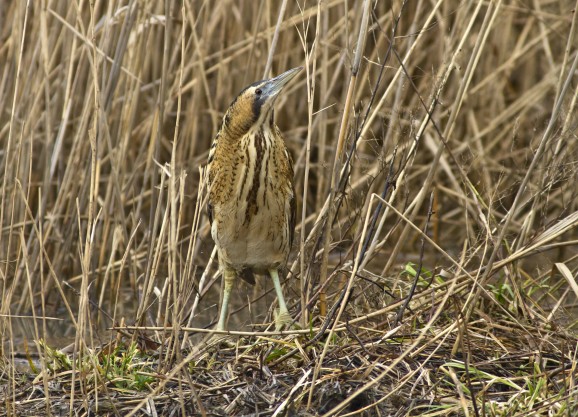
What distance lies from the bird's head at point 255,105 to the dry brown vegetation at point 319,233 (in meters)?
0.21

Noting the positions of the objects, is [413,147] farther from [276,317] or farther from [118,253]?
[118,253]

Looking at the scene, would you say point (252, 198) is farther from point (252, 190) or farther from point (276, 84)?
point (276, 84)

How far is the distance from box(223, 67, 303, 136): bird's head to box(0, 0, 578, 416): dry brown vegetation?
21 cm

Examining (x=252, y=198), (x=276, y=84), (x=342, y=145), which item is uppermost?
(x=276, y=84)

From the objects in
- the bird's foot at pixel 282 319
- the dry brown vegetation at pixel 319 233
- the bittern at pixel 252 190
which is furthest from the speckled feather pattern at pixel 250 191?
the bird's foot at pixel 282 319

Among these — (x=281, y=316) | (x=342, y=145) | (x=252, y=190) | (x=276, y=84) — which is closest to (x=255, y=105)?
(x=276, y=84)

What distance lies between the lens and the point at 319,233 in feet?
12.4

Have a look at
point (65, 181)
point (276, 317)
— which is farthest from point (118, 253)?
point (276, 317)

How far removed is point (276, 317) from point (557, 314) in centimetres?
108

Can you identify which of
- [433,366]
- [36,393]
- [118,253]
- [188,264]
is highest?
[188,264]

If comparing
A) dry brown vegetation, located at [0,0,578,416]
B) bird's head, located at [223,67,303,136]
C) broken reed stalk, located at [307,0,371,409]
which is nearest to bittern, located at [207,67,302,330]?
bird's head, located at [223,67,303,136]

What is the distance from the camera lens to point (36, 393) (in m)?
3.48

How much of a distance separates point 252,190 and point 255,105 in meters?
0.39

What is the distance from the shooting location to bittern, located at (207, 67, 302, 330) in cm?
402
